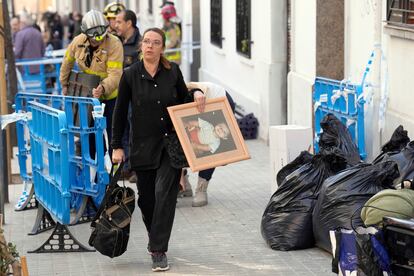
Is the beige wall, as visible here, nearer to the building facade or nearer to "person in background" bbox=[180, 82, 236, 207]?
the building facade

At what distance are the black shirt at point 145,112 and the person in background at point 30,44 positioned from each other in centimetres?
1582

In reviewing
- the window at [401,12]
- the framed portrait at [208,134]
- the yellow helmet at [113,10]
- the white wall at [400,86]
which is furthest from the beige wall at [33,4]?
the framed portrait at [208,134]

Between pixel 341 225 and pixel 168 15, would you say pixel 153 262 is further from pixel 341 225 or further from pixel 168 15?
pixel 168 15

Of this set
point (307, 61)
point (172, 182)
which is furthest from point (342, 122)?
point (307, 61)

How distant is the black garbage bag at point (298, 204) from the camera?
333 inches

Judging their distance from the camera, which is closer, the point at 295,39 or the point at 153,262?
the point at 153,262

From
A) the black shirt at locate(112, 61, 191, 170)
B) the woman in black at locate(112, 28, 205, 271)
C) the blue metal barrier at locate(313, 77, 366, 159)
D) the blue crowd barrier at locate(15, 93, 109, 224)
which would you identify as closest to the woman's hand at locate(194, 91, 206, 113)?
the woman in black at locate(112, 28, 205, 271)

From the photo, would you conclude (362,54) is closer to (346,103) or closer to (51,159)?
(346,103)

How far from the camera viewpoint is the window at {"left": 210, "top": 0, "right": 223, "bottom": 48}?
65.3ft

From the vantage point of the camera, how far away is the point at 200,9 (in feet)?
73.7

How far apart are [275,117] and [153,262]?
7.64 m

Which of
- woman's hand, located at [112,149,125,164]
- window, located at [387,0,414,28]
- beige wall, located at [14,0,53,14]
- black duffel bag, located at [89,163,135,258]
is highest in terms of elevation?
window, located at [387,0,414,28]

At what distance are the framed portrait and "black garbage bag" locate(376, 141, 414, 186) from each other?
3.50ft

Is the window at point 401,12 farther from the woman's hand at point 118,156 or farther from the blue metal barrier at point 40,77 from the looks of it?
the blue metal barrier at point 40,77
